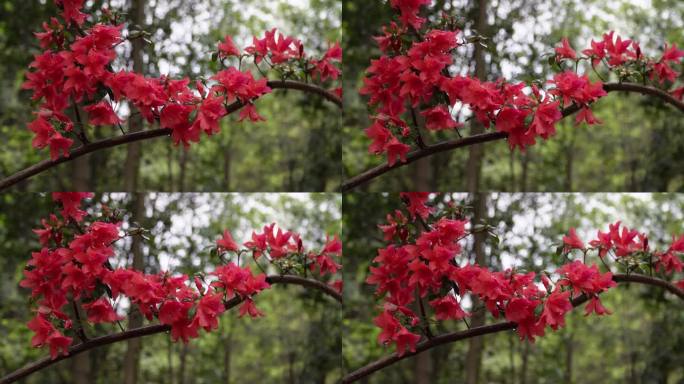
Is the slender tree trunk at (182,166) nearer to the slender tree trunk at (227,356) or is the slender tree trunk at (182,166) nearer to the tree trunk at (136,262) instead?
the tree trunk at (136,262)

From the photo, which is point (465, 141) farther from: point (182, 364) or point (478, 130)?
point (182, 364)

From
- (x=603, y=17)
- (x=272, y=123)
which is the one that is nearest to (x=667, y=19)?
(x=603, y=17)

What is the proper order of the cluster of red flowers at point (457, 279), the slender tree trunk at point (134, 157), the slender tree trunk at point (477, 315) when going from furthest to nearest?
the slender tree trunk at point (134, 157)
the slender tree trunk at point (477, 315)
the cluster of red flowers at point (457, 279)

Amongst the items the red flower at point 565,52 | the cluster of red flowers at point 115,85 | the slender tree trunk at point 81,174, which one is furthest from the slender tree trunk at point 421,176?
the slender tree trunk at point 81,174

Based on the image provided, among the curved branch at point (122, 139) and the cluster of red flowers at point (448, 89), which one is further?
the curved branch at point (122, 139)

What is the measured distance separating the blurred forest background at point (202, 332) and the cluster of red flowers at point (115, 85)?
0.99ft

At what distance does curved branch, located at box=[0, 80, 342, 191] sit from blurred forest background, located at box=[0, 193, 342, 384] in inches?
4.2

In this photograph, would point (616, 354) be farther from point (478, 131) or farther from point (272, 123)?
point (272, 123)

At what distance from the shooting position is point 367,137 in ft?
8.59

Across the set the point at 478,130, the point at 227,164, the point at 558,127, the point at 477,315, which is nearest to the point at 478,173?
the point at 478,130

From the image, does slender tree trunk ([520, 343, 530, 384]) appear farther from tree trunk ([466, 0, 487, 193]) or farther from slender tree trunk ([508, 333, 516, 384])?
tree trunk ([466, 0, 487, 193])

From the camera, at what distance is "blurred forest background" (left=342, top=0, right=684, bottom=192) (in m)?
2.60

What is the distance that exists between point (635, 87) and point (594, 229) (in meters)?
0.46

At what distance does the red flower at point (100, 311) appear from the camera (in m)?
2.45
